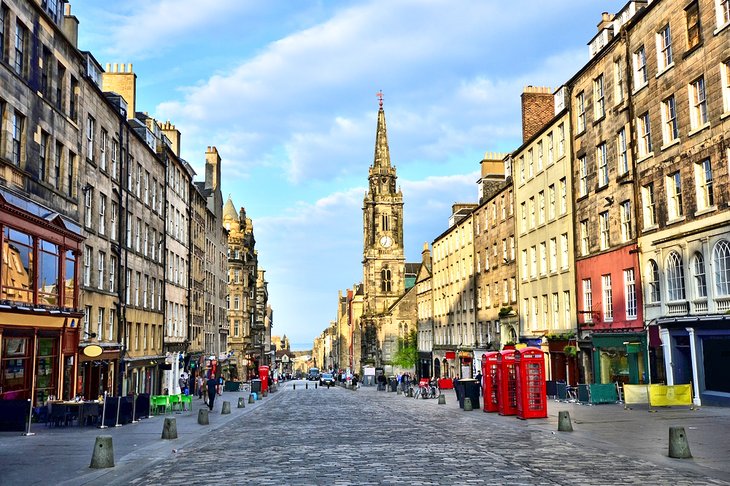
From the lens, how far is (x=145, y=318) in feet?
135

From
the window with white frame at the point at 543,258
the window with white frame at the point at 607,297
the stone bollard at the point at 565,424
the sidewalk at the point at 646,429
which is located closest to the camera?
the sidewalk at the point at 646,429

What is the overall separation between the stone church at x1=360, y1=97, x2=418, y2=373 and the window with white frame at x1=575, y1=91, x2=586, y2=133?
7943cm

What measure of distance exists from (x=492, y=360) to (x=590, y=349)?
935 cm

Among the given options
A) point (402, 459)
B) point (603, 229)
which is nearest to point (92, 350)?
point (402, 459)

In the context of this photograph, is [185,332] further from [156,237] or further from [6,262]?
[6,262]

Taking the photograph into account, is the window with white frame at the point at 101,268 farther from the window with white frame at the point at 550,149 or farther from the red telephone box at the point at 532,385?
the window with white frame at the point at 550,149

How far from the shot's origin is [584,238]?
3803 cm

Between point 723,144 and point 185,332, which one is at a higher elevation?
point 723,144

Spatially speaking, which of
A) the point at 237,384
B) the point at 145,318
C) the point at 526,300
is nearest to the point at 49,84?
the point at 145,318

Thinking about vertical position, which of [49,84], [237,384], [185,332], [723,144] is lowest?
[237,384]

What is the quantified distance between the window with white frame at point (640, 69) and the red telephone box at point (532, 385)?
13676 mm

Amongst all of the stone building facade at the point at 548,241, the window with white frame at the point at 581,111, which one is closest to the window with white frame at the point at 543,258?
the stone building facade at the point at 548,241

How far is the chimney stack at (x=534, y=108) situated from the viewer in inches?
1916

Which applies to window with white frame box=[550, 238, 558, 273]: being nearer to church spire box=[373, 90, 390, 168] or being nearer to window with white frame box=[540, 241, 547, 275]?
window with white frame box=[540, 241, 547, 275]
